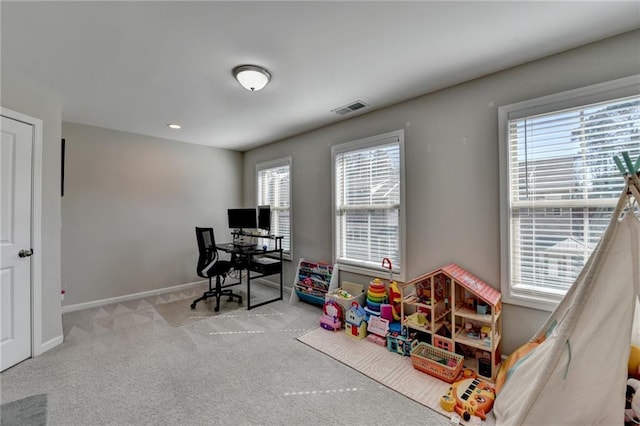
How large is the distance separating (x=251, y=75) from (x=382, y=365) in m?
2.79

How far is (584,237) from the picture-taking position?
6.54 feet

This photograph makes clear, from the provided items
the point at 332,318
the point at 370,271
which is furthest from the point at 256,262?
the point at 370,271

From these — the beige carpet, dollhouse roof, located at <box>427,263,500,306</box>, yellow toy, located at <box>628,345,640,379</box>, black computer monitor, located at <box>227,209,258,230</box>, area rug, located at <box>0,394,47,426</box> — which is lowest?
area rug, located at <box>0,394,47,426</box>

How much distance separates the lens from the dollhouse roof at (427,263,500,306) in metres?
2.12

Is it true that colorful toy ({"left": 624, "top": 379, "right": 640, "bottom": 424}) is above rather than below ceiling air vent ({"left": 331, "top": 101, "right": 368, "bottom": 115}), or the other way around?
below

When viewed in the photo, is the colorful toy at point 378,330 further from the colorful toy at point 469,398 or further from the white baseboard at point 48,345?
the white baseboard at point 48,345

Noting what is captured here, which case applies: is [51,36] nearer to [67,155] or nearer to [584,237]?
[67,155]

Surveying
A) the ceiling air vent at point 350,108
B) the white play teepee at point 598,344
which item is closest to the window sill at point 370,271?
the white play teepee at point 598,344

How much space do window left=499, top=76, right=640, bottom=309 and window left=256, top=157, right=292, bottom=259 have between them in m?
3.02

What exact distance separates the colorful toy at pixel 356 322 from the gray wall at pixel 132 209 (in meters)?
3.12

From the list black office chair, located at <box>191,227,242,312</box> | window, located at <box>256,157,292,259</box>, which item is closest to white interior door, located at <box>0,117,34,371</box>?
black office chair, located at <box>191,227,242,312</box>

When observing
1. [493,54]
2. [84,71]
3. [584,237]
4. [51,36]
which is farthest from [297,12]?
[584,237]

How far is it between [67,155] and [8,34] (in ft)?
6.90

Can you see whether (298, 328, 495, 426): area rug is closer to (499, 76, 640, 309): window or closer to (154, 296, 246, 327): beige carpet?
(499, 76, 640, 309): window
